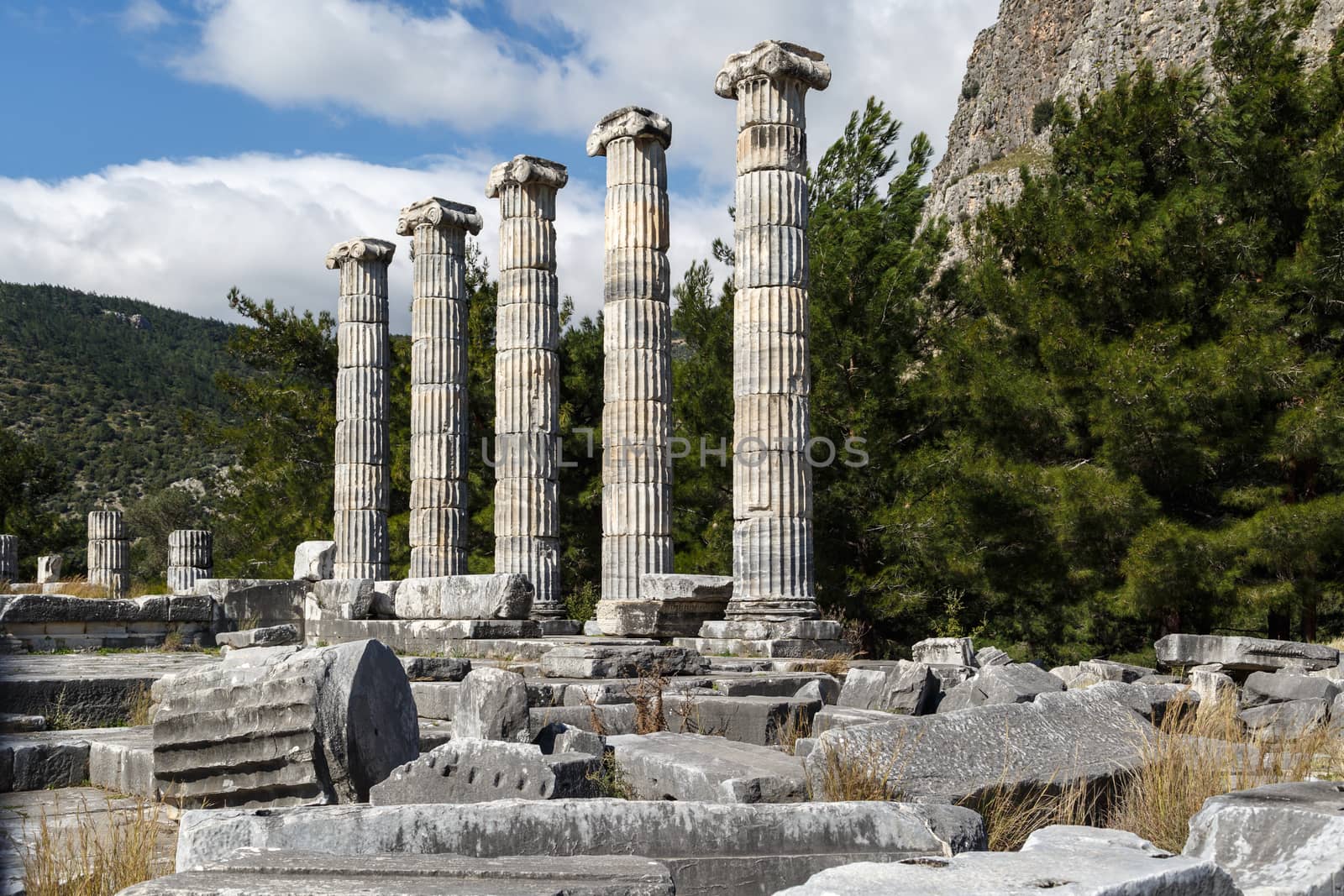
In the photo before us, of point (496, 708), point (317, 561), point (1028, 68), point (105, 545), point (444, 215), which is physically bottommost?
point (496, 708)

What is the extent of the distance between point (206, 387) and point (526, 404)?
4743cm

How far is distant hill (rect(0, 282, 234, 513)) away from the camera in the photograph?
174 feet

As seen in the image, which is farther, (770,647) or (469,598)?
(469,598)

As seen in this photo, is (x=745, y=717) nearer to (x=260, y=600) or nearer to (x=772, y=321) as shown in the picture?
(x=772, y=321)

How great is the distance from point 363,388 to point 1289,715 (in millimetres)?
17571

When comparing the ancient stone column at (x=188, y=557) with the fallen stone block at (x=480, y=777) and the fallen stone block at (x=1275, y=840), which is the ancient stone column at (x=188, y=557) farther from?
the fallen stone block at (x=1275, y=840)

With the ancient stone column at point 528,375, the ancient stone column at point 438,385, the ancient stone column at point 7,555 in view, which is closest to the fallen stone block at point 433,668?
the ancient stone column at point 528,375

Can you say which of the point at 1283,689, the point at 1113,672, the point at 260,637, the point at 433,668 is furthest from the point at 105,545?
the point at 1283,689

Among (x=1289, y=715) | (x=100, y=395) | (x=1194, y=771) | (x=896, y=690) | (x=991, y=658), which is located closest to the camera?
(x=1194, y=771)

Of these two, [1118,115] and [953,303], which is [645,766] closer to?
[1118,115]

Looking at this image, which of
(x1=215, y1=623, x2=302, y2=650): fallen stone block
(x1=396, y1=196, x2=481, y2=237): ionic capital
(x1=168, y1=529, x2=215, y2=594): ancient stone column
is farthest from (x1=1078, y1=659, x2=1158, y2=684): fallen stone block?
(x1=168, y1=529, x2=215, y2=594): ancient stone column

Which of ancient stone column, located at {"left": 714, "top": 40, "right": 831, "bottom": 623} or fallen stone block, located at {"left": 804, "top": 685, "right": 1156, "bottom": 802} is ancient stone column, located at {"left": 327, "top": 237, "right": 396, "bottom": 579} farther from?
fallen stone block, located at {"left": 804, "top": 685, "right": 1156, "bottom": 802}

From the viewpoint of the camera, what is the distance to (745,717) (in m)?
8.32

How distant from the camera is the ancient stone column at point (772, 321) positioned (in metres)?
16.1
